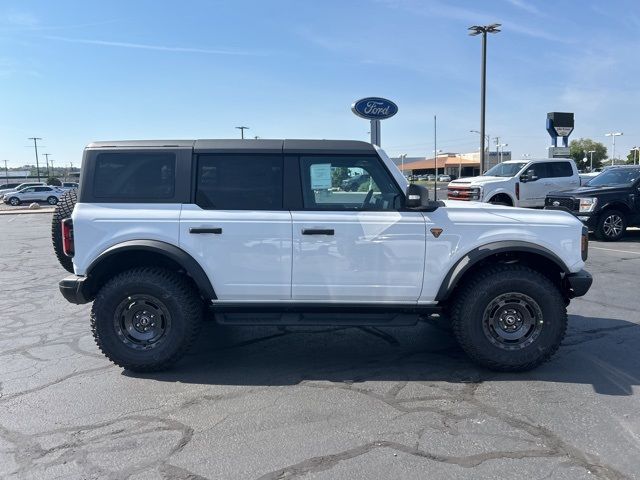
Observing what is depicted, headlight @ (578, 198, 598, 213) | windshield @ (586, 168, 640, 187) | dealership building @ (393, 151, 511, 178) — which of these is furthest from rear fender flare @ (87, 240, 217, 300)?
dealership building @ (393, 151, 511, 178)

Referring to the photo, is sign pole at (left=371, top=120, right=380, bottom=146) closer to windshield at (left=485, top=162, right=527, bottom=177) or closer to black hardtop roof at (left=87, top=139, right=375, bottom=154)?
windshield at (left=485, top=162, right=527, bottom=177)

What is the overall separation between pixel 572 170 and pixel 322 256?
1475 cm

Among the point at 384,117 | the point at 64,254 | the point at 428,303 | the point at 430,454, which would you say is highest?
the point at 384,117

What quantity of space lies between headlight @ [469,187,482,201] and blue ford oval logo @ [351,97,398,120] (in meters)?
5.43

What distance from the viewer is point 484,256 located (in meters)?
4.41

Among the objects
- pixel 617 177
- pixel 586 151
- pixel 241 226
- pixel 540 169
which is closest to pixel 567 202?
pixel 617 177

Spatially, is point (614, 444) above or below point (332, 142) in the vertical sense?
below

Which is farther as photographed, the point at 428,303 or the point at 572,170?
the point at 572,170

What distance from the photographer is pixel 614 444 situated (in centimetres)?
334

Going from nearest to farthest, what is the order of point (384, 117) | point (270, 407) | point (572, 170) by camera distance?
point (270, 407) → point (384, 117) → point (572, 170)

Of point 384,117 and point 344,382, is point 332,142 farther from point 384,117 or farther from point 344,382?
point 384,117

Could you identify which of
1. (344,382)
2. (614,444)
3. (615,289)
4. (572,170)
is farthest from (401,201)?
(572,170)

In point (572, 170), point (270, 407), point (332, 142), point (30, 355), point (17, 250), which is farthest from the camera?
point (572, 170)

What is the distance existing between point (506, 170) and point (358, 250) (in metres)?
13.8
